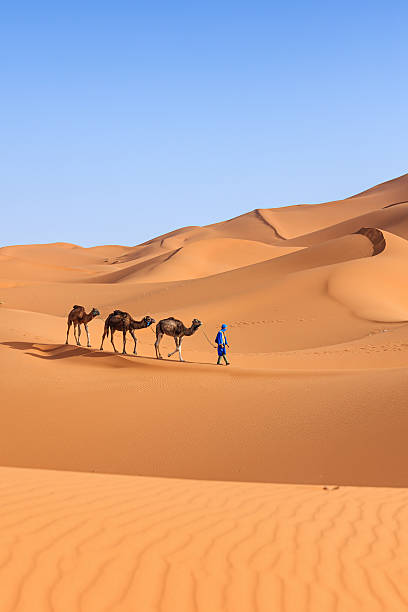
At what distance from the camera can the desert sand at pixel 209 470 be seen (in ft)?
12.9

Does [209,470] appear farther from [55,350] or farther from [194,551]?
[55,350]

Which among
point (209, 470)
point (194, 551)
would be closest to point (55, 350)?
point (209, 470)

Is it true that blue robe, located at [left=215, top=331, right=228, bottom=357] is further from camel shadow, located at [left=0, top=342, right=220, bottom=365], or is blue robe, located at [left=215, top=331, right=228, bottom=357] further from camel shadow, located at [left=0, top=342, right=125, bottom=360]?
camel shadow, located at [left=0, top=342, right=125, bottom=360]

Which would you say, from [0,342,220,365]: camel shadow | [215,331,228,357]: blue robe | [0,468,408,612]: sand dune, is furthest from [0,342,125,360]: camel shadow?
[0,468,408,612]: sand dune

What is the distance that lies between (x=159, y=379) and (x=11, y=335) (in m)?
8.31

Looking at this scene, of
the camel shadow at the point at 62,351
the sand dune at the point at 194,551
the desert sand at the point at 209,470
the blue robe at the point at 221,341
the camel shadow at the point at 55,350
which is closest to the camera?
the sand dune at the point at 194,551

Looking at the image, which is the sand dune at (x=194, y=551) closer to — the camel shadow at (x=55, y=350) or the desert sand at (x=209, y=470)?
the desert sand at (x=209, y=470)

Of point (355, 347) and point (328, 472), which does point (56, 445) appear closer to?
point (328, 472)

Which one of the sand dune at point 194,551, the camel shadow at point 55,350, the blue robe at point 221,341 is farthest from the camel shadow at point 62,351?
the sand dune at point 194,551

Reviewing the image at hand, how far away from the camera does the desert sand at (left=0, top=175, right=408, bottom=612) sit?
3.93 m

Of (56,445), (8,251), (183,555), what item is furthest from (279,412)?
(8,251)

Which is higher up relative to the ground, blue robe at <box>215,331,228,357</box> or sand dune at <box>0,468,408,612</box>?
blue robe at <box>215,331,228,357</box>

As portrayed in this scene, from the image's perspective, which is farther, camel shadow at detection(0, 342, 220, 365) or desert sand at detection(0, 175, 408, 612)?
camel shadow at detection(0, 342, 220, 365)

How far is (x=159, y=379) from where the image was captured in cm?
1474
